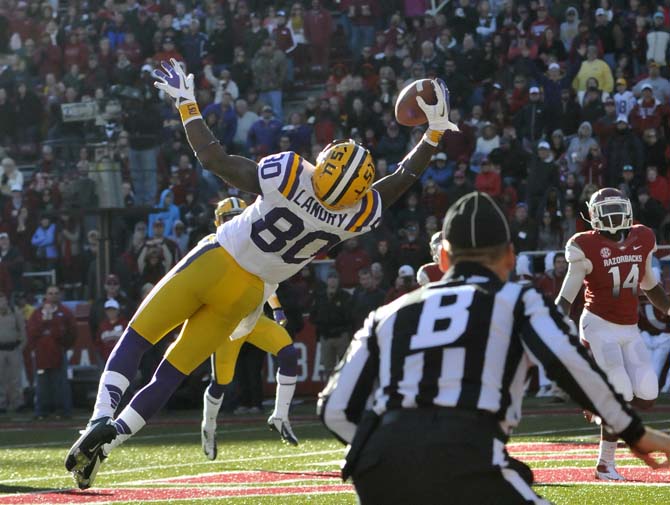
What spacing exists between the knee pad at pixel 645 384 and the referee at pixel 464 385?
176 inches

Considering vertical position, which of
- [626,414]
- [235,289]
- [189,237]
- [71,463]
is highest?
[626,414]

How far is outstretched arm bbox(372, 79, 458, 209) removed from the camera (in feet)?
22.6

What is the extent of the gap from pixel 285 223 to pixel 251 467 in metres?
2.78

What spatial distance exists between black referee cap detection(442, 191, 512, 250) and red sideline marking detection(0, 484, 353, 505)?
373cm

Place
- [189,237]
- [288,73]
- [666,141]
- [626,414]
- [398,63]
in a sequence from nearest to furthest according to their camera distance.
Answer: [626,414]
[666,141]
[189,237]
[398,63]
[288,73]

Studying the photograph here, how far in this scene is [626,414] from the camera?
11.2 ft

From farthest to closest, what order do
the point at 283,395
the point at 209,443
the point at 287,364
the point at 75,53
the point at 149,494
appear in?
1. the point at 75,53
2. the point at 287,364
3. the point at 283,395
4. the point at 209,443
5. the point at 149,494

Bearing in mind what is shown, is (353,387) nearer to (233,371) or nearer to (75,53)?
(233,371)

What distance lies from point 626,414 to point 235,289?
3.28 m

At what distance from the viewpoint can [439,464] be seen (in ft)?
10.8

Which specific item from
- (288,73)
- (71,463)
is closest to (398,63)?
(288,73)

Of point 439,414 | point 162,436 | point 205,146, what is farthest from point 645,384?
point 162,436


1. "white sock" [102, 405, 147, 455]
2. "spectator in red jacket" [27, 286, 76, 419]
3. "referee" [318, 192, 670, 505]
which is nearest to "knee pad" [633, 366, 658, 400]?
"white sock" [102, 405, 147, 455]

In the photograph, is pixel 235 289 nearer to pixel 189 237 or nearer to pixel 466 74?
pixel 189 237
